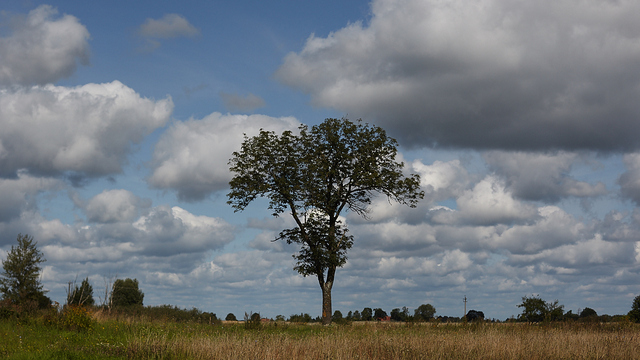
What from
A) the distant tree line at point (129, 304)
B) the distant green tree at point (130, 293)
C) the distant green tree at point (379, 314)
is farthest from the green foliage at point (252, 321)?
the distant green tree at point (130, 293)

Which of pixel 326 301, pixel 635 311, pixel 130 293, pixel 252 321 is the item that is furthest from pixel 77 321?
pixel 130 293

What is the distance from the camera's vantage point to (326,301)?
37.6m

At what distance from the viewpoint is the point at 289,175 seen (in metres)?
38.4

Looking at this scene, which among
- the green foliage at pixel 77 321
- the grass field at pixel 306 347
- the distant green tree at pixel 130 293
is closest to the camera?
the grass field at pixel 306 347

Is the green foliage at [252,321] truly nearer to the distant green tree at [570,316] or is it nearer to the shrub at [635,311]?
the distant green tree at [570,316]

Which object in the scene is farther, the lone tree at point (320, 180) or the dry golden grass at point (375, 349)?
the lone tree at point (320, 180)

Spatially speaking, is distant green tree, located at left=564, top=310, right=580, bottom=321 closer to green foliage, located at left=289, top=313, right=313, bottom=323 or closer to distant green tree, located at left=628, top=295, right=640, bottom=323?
distant green tree, located at left=628, top=295, right=640, bottom=323

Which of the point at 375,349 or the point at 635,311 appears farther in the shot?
the point at 635,311

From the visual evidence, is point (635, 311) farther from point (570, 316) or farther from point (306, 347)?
point (306, 347)

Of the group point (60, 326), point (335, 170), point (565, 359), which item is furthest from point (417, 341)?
point (335, 170)

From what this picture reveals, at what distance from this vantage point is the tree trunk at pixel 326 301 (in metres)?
36.9

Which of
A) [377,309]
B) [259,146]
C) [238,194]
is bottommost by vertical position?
[377,309]

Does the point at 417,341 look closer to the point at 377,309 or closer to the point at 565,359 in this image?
the point at 565,359

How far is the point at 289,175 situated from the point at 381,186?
7.37 m
